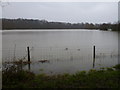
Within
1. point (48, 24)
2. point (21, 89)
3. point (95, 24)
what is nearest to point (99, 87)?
point (21, 89)

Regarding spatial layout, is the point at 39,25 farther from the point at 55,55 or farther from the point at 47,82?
the point at 47,82

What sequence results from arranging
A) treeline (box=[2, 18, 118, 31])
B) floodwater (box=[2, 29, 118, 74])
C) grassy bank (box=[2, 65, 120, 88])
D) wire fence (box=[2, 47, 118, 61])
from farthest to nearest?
1. treeline (box=[2, 18, 118, 31])
2. wire fence (box=[2, 47, 118, 61])
3. floodwater (box=[2, 29, 118, 74])
4. grassy bank (box=[2, 65, 120, 88])

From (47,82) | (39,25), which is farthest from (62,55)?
(39,25)

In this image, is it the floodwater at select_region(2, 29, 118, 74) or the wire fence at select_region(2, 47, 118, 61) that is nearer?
the floodwater at select_region(2, 29, 118, 74)

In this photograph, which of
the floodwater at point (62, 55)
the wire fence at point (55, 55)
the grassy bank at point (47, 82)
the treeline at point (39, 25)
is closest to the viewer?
the grassy bank at point (47, 82)

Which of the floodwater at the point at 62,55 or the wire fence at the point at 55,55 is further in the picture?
the wire fence at the point at 55,55

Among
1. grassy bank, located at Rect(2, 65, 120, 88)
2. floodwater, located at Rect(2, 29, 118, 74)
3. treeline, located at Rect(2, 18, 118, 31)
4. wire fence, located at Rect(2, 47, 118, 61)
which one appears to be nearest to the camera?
grassy bank, located at Rect(2, 65, 120, 88)

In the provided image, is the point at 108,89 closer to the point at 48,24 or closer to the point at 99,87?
the point at 99,87

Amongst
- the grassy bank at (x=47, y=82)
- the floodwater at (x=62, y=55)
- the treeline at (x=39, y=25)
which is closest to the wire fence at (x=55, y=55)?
the floodwater at (x=62, y=55)

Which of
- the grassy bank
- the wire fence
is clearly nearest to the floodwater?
the wire fence

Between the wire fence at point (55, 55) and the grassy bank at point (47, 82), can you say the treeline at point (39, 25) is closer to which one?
the wire fence at point (55, 55)

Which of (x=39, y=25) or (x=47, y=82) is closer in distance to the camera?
(x=47, y=82)

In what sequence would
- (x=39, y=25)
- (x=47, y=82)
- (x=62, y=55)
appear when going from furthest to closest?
(x=39, y=25) → (x=62, y=55) → (x=47, y=82)

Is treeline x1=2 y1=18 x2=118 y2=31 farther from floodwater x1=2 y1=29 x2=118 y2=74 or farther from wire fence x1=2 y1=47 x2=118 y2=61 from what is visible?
wire fence x1=2 y1=47 x2=118 y2=61
